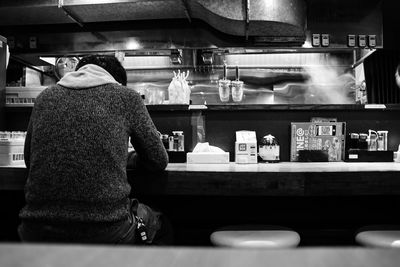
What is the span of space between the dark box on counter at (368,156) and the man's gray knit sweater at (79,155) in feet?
6.55

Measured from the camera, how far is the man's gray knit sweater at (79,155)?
140 centimetres

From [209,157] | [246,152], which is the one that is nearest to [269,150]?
[246,152]

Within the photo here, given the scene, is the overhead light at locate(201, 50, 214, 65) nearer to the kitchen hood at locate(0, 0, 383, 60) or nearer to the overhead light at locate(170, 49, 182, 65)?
the kitchen hood at locate(0, 0, 383, 60)

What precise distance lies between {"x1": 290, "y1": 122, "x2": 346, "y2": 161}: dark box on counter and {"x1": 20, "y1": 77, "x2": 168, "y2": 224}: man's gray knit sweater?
1.81 metres

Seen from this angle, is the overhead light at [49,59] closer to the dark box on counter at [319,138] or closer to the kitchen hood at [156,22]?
the kitchen hood at [156,22]

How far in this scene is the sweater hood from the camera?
4.87 ft

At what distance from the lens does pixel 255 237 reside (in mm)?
1637

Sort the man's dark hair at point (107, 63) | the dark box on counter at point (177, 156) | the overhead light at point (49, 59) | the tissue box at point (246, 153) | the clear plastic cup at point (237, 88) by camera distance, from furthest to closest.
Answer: the overhead light at point (49, 59) < the clear plastic cup at point (237, 88) < the dark box on counter at point (177, 156) < the tissue box at point (246, 153) < the man's dark hair at point (107, 63)

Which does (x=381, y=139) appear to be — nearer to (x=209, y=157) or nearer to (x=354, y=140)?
(x=354, y=140)

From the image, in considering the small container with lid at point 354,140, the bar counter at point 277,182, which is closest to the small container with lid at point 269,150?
the small container with lid at point 354,140

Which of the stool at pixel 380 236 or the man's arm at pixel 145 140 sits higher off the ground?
the man's arm at pixel 145 140

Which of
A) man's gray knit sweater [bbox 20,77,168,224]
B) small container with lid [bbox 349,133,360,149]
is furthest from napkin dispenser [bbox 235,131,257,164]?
man's gray knit sweater [bbox 20,77,168,224]

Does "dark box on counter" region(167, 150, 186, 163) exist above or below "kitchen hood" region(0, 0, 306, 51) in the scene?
below

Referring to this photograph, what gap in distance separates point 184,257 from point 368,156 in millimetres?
2771
